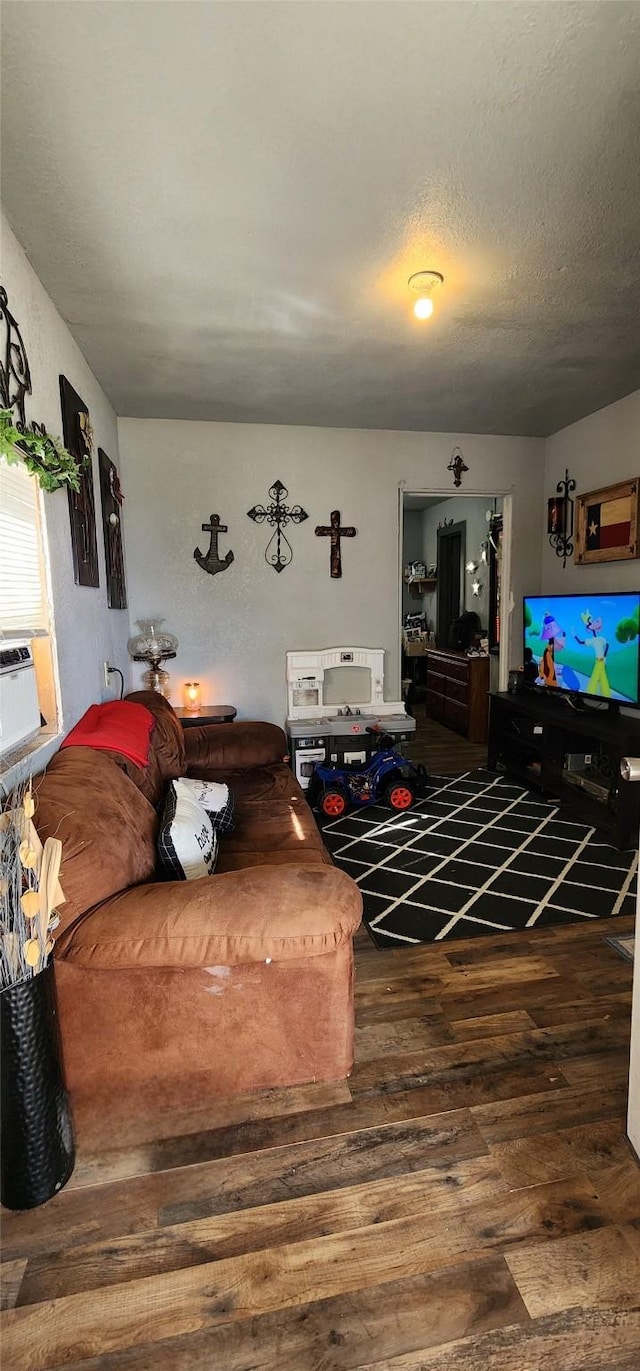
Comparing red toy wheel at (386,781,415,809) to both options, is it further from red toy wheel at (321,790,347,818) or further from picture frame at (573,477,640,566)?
picture frame at (573,477,640,566)

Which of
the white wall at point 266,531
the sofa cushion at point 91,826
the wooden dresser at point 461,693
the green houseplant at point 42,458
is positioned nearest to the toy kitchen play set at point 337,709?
the white wall at point 266,531

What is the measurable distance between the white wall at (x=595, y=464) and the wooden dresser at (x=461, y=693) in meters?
1.14

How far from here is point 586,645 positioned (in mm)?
3637

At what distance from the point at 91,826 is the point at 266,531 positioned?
302cm

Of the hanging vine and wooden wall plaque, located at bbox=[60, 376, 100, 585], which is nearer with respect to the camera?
the hanging vine

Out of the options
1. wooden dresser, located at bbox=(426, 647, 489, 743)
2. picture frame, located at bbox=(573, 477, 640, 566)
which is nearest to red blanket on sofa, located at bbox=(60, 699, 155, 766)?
picture frame, located at bbox=(573, 477, 640, 566)

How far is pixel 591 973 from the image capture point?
205 cm

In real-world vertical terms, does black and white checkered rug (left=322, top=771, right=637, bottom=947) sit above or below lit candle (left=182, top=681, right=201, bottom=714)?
below

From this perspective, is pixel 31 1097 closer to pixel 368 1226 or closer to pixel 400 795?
pixel 368 1226

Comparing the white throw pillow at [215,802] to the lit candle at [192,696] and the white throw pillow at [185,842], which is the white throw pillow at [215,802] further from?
the lit candle at [192,696]

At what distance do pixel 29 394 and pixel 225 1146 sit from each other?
2.23 meters

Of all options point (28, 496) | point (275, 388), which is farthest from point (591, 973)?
point (275, 388)

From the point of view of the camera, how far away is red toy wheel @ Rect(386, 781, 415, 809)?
3.65 meters

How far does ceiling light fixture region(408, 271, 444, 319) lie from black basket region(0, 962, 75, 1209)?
2.52 m
